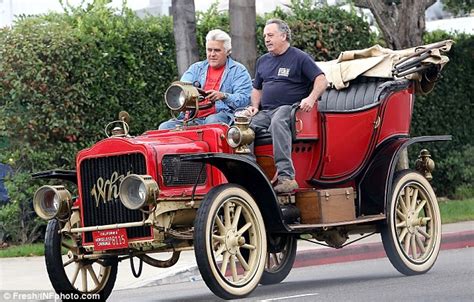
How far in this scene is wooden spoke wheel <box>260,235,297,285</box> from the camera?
11258 millimetres

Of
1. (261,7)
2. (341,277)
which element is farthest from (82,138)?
(261,7)

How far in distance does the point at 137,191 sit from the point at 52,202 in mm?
1028

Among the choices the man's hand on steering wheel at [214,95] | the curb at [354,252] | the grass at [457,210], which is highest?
the man's hand on steering wheel at [214,95]

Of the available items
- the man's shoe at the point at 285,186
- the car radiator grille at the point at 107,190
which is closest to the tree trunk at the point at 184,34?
the man's shoe at the point at 285,186

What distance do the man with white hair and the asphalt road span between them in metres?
1.52

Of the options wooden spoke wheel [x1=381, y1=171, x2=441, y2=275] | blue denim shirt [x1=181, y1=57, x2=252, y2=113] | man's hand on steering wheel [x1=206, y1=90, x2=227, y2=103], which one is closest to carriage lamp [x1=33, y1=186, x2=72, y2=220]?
man's hand on steering wheel [x1=206, y1=90, x2=227, y2=103]

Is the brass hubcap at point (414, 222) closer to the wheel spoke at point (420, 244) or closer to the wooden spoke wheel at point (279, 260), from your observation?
the wheel spoke at point (420, 244)

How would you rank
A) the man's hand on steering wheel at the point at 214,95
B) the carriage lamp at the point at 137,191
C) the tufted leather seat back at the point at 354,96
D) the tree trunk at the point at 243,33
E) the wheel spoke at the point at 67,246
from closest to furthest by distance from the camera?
1. the carriage lamp at the point at 137,191
2. the wheel spoke at the point at 67,246
3. the man's hand on steering wheel at the point at 214,95
4. the tufted leather seat back at the point at 354,96
5. the tree trunk at the point at 243,33

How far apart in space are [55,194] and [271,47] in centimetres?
234

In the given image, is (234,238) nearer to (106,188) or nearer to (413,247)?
(106,188)

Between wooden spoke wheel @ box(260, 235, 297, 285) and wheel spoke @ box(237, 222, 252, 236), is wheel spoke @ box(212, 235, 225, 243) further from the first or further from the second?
wooden spoke wheel @ box(260, 235, 297, 285)

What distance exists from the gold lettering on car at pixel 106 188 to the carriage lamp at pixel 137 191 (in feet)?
1.08

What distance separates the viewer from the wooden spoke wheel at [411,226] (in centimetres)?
1118

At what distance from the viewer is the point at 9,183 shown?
49.6 ft
